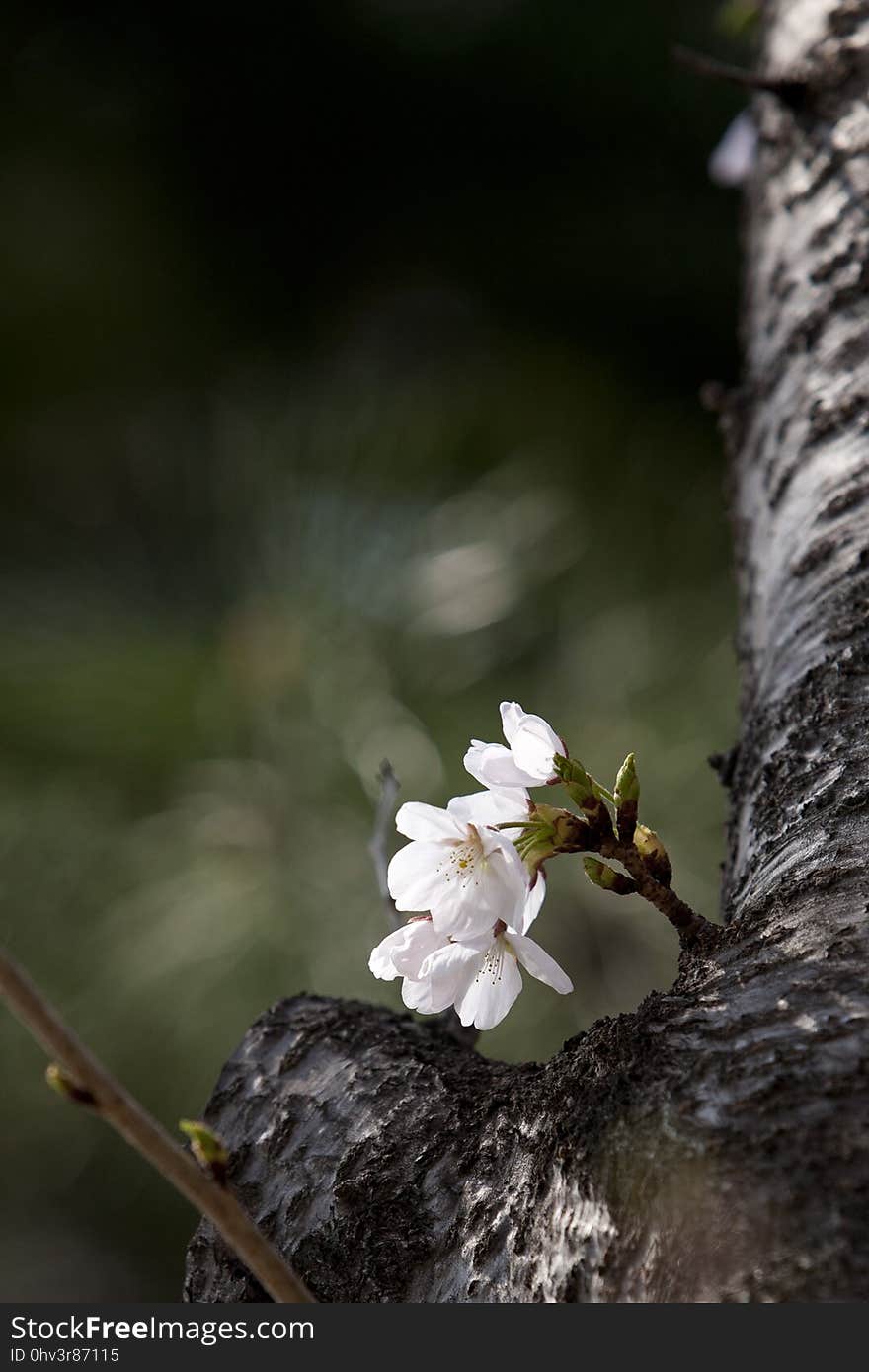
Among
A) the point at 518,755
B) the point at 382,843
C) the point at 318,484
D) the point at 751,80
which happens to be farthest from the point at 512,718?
the point at 318,484

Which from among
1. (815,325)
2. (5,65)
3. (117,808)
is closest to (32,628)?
(117,808)

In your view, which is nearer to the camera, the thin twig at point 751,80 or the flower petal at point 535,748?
the flower petal at point 535,748

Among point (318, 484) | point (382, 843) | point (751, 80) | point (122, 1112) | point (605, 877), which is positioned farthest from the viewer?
point (318, 484)

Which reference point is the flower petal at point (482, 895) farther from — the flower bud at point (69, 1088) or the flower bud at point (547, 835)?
the flower bud at point (69, 1088)

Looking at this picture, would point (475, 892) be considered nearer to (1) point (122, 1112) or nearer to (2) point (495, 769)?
(2) point (495, 769)

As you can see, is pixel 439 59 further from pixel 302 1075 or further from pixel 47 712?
pixel 302 1075

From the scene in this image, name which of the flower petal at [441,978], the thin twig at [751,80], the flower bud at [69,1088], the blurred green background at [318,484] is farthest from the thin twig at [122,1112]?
the blurred green background at [318,484]

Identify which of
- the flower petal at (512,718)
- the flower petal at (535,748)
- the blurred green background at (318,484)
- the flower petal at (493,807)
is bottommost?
the flower petal at (493,807)
